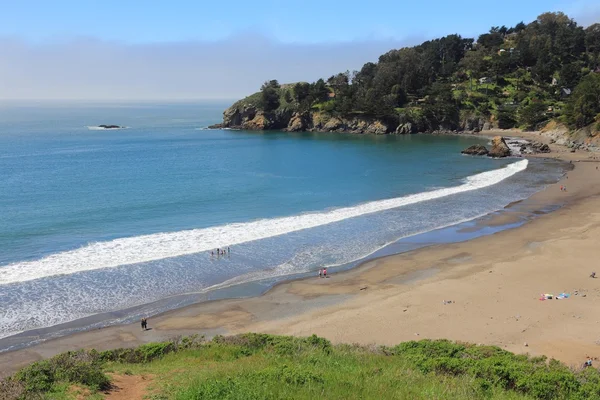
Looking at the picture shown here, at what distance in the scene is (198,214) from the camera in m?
39.6

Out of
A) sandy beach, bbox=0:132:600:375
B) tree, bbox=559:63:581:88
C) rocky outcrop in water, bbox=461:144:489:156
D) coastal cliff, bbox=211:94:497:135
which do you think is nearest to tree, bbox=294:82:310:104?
coastal cliff, bbox=211:94:497:135

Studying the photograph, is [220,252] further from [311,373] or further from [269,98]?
[269,98]

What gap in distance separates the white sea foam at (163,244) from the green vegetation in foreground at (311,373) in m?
13.8

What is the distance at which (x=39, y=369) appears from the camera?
12.4 meters

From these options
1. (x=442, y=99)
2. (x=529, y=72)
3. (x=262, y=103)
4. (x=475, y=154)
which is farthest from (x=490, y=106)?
(x=262, y=103)

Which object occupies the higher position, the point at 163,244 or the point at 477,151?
the point at 477,151

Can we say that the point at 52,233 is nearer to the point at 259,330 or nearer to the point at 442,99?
the point at 259,330

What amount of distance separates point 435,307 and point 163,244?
59.0ft

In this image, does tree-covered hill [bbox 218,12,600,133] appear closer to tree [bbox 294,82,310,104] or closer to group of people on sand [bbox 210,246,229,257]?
tree [bbox 294,82,310,104]

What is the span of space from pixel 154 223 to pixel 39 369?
24.8 meters

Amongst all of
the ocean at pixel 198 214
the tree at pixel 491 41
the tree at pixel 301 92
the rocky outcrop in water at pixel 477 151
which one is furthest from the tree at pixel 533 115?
the tree at pixel 491 41

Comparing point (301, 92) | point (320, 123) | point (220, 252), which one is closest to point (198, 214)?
point (220, 252)

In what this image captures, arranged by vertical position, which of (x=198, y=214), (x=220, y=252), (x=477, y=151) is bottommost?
(x=220, y=252)

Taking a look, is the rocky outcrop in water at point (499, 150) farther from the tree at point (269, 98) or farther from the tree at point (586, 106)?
the tree at point (269, 98)
